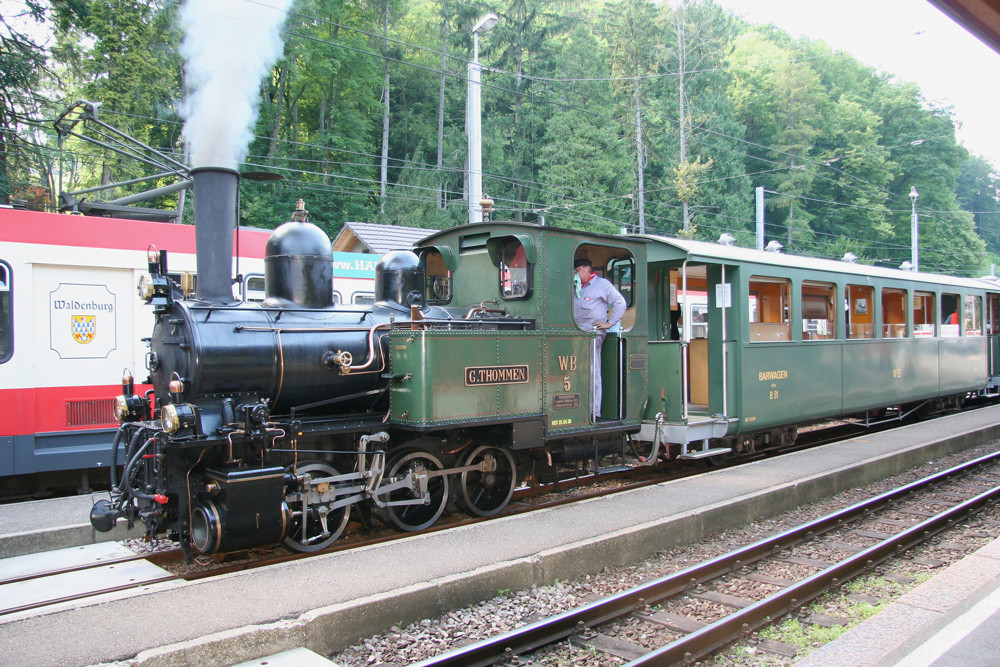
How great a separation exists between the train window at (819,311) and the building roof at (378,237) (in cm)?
796

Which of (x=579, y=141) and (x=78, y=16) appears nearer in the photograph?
(x=78, y=16)

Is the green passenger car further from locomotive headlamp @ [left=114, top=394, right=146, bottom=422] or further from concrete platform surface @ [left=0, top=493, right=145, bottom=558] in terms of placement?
concrete platform surface @ [left=0, top=493, right=145, bottom=558]

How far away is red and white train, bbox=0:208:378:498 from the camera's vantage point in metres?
7.06

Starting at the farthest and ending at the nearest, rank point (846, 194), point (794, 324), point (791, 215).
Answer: point (846, 194), point (791, 215), point (794, 324)

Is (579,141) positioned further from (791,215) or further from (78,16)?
(78,16)

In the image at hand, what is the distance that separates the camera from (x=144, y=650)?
10.6 feet

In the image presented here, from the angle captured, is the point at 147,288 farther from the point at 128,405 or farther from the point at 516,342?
the point at 516,342

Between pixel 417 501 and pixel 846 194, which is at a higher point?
pixel 846 194

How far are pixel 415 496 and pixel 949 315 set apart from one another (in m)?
12.9

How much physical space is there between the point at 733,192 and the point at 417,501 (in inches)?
1407

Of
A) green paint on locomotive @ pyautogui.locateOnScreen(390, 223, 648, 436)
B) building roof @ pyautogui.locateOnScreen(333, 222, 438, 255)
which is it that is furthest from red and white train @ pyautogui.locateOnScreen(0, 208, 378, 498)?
building roof @ pyautogui.locateOnScreen(333, 222, 438, 255)

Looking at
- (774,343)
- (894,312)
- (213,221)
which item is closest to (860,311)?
(894,312)

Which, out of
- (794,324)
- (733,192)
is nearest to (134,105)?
(794,324)

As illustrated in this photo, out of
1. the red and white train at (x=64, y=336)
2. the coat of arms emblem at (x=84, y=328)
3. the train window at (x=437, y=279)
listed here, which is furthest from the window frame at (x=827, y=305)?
the coat of arms emblem at (x=84, y=328)
